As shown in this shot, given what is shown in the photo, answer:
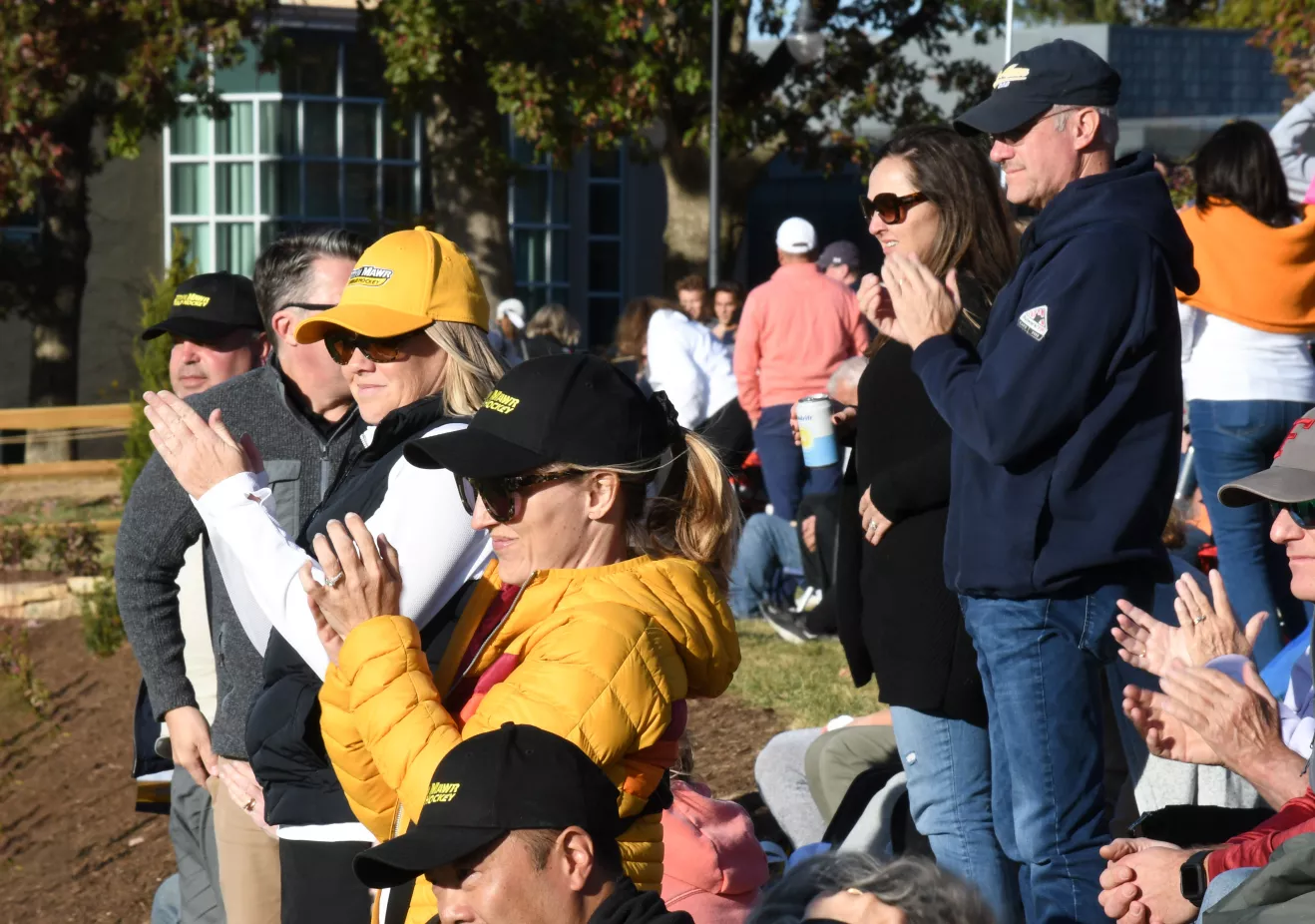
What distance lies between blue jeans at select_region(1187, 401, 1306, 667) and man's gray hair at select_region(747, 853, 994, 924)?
3581 mm

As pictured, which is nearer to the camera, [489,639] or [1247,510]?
[489,639]

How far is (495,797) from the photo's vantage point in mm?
2211

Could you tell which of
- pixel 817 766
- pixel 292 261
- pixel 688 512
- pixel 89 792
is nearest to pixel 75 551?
pixel 89 792

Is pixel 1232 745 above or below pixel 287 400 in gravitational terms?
below

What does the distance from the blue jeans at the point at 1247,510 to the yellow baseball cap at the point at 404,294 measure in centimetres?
328

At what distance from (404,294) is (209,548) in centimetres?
117

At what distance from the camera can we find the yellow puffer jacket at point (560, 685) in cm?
230

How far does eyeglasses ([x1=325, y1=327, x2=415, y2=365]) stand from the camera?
10.0ft

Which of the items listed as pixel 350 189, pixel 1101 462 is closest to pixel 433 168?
pixel 350 189

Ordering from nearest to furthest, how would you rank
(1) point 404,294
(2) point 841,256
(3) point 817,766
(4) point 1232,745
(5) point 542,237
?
(4) point 1232,745 < (1) point 404,294 < (3) point 817,766 < (2) point 841,256 < (5) point 542,237

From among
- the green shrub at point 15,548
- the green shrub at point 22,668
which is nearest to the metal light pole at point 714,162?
the green shrub at point 15,548

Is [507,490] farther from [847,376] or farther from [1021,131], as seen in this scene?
[847,376]

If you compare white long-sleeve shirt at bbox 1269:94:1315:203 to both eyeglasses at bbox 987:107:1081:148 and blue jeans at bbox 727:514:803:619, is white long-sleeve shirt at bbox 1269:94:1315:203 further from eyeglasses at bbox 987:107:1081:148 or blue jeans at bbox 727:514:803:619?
blue jeans at bbox 727:514:803:619

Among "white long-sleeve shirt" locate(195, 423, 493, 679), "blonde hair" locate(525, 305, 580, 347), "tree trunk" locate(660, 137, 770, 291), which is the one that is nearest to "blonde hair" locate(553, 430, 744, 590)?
"white long-sleeve shirt" locate(195, 423, 493, 679)
